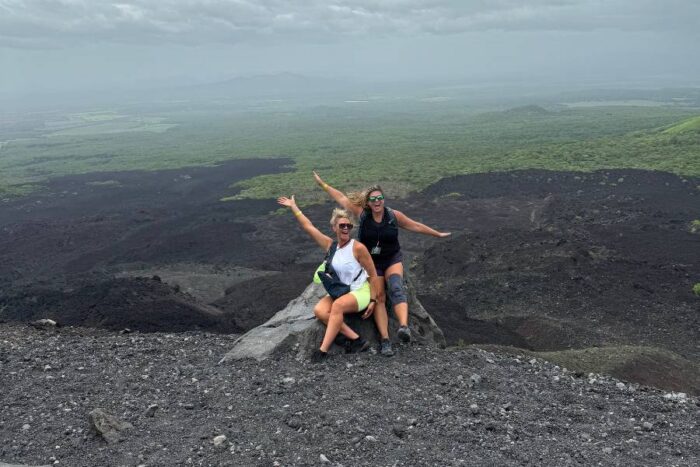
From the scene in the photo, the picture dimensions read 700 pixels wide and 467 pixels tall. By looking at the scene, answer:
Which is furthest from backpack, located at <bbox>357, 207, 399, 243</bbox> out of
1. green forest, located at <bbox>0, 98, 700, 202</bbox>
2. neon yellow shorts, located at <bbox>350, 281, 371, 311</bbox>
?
green forest, located at <bbox>0, 98, 700, 202</bbox>

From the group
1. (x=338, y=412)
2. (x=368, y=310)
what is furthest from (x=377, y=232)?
(x=338, y=412)

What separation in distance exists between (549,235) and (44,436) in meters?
25.4

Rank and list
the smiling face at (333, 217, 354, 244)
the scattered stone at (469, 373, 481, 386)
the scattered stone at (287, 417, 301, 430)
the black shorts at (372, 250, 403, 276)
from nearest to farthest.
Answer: the scattered stone at (287, 417, 301, 430) < the scattered stone at (469, 373, 481, 386) < the smiling face at (333, 217, 354, 244) < the black shorts at (372, 250, 403, 276)

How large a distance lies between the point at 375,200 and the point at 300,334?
2.33 m

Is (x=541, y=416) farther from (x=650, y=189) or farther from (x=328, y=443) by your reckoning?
(x=650, y=189)

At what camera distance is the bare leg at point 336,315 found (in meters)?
8.88

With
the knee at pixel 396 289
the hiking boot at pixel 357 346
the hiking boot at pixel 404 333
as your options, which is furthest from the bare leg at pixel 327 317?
the knee at pixel 396 289

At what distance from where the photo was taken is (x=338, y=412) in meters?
7.42

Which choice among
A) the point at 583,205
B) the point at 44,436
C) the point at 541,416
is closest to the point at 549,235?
the point at 583,205

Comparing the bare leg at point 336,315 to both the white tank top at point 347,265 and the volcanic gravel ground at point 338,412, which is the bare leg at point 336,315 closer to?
the white tank top at point 347,265

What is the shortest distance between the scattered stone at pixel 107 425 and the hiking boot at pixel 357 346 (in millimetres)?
3237

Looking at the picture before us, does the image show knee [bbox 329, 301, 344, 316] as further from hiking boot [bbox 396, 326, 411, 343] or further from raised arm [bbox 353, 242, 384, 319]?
hiking boot [bbox 396, 326, 411, 343]

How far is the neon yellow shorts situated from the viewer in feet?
29.7

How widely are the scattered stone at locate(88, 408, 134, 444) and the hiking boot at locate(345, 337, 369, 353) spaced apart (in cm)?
324
